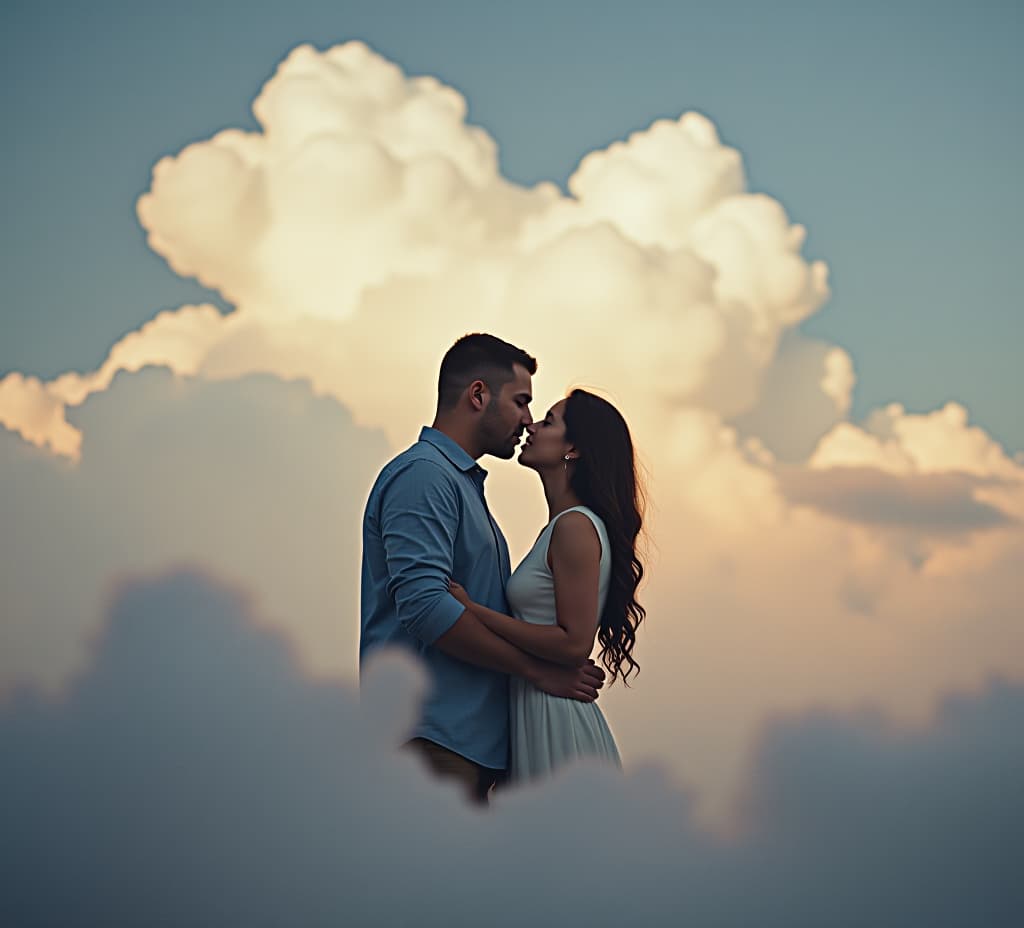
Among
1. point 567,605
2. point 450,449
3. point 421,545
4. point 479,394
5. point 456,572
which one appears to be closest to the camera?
point 421,545

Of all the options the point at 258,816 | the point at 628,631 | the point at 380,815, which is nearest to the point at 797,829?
the point at 380,815

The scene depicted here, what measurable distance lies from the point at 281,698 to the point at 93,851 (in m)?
0.35

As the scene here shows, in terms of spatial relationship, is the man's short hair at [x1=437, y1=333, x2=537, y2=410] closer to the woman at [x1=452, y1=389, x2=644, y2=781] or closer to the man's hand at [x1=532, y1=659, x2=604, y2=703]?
the woman at [x1=452, y1=389, x2=644, y2=781]

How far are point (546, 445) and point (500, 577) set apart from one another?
736 millimetres

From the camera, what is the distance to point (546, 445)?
221 inches

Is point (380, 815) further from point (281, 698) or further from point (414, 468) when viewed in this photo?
point (414, 468)

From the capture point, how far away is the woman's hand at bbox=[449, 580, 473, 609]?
4.81 metres

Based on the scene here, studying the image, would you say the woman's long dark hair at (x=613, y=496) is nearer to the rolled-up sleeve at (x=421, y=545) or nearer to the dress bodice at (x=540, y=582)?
the dress bodice at (x=540, y=582)

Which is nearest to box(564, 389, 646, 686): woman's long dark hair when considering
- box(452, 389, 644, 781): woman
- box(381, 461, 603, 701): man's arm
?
box(452, 389, 644, 781): woman

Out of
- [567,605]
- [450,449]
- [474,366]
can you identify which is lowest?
[567,605]

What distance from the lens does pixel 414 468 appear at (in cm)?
502

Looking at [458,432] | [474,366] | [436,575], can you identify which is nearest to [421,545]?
[436,575]

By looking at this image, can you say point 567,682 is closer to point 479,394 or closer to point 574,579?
point 574,579

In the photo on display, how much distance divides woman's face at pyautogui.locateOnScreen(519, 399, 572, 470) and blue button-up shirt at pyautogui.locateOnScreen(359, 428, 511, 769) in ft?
1.12
